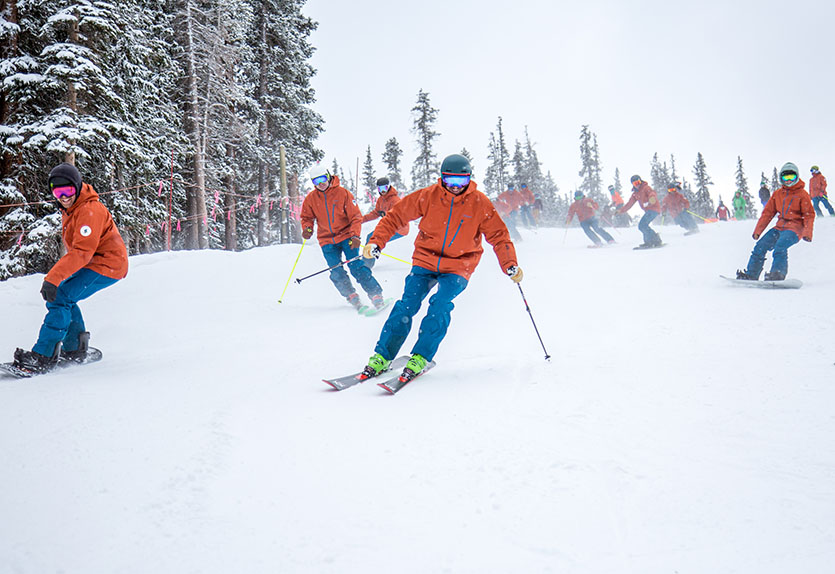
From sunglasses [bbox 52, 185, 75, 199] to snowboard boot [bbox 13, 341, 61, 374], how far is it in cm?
137

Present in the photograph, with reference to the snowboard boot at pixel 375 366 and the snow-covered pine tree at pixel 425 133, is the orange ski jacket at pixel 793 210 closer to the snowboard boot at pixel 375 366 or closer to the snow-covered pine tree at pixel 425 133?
the snowboard boot at pixel 375 366

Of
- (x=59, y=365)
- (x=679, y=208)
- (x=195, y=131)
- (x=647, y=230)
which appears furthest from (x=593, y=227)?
(x=195, y=131)

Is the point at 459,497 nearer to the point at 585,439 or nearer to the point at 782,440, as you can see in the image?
the point at 585,439

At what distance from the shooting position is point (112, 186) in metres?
13.7

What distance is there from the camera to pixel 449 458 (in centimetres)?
232

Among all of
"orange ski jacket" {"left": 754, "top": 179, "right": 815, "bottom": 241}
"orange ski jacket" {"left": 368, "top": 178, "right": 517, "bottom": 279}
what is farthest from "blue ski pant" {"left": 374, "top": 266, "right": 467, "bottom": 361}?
"orange ski jacket" {"left": 754, "top": 179, "right": 815, "bottom": 241}

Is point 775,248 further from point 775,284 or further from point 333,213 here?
point 333,213

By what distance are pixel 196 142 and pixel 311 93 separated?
9.39m

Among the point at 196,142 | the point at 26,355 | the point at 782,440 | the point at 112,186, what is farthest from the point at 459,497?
the point at 196,142

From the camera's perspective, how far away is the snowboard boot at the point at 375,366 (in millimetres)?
3875

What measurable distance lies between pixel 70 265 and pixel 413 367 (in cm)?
325

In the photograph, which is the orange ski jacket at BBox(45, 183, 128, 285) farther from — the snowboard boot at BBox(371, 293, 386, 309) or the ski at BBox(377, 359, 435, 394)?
the snowboard boot at BBox(371, 293, 386, 309)

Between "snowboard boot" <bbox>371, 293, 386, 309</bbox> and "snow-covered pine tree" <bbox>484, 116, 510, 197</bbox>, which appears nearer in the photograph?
"snowboard boot" <bbox>371, 293, 386, 309</bbox>

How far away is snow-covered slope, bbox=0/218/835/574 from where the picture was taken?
166cm
